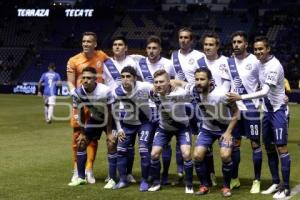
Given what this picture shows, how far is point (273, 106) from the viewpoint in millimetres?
9070

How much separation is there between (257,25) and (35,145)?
32.8 metres

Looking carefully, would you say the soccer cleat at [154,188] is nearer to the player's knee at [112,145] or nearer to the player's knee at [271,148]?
the player's knee at [112,145]

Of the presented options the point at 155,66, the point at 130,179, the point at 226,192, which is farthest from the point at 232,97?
the point at 130,179

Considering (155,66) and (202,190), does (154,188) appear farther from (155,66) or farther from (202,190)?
(155,66)

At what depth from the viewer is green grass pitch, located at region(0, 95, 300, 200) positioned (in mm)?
8945

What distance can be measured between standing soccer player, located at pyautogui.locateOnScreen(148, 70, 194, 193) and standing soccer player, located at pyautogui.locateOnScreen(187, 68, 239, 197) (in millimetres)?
181

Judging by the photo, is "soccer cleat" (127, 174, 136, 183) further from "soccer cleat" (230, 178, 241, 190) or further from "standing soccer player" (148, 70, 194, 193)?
"soccer cleat" (230, 178, 241, 190)

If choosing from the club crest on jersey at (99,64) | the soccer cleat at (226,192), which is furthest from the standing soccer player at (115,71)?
the soccer cleat at (226,192)

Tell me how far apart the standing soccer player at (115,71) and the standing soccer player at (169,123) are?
2.20ft

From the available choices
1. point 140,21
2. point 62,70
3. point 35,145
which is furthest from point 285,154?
point 140,21

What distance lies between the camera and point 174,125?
9516 millimetres

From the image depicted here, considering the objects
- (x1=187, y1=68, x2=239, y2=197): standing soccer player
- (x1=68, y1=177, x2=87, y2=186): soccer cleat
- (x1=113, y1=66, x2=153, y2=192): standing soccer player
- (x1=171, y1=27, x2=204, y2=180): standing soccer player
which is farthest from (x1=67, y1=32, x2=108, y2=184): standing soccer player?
(x1=187, y1=68, x2=239, y2=197): standing soccer player

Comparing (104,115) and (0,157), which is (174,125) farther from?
(0,157)

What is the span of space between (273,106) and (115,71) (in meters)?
2.72
